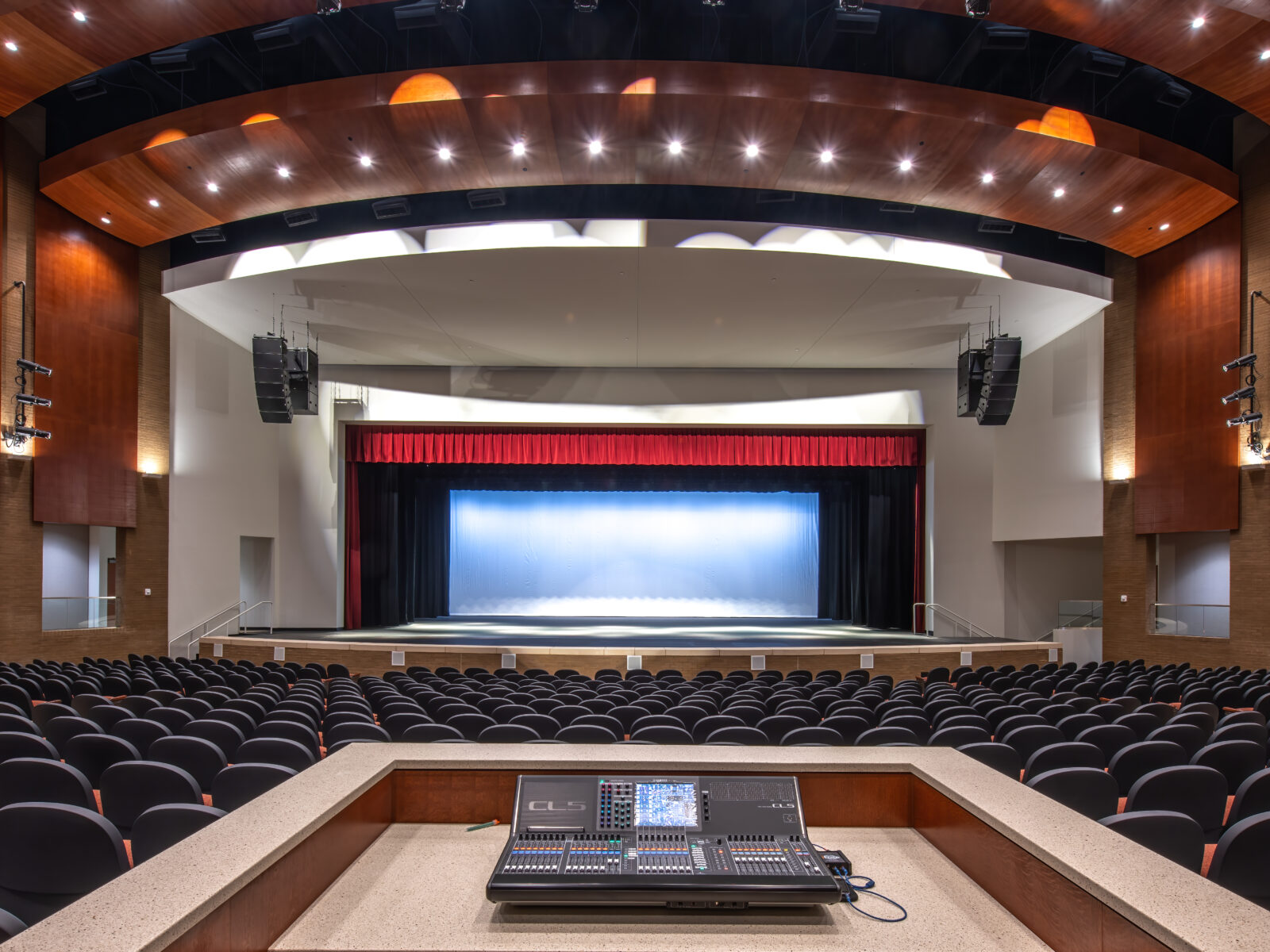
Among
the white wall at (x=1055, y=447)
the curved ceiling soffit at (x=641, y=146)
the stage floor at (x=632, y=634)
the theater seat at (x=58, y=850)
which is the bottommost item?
the stage floor at (x=632, y=634)

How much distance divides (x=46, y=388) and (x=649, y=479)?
13527mm

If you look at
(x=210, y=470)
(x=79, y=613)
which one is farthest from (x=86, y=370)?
(x=79, y=613)

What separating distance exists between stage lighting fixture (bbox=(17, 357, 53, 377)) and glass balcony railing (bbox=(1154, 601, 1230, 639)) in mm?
17555

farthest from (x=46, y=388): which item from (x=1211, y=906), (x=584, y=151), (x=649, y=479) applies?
(x=1211, y=906)

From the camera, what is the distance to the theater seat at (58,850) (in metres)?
2.86

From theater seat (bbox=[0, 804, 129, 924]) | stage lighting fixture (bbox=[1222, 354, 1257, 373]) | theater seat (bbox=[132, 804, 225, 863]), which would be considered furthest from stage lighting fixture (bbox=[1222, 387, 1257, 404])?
theater seat (bbox=[0, 804, 129, 924])

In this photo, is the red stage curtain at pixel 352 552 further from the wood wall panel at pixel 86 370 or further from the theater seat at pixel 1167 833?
the theater seat at pixel 1167 833

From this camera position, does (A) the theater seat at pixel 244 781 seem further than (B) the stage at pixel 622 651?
No

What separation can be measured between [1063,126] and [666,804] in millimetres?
10144

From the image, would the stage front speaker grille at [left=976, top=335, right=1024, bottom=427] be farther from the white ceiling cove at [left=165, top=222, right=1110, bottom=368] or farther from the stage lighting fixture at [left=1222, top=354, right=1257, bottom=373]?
the stage lighting fixture at [left=1222, top=354, right=1257, bottom=373]

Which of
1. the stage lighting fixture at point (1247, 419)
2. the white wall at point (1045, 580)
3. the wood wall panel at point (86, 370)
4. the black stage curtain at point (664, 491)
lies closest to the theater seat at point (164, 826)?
the wood wall panel at point (86, 370)

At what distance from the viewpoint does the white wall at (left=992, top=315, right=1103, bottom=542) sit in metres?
15.0

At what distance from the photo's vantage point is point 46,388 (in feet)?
41.0

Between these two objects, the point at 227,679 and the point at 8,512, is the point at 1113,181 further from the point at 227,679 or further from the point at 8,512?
the point at 8,512
